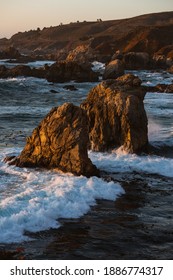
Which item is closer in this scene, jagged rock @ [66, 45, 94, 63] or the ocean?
the ocean

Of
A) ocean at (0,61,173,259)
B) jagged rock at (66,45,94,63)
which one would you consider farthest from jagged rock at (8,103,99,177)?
jagged rock at (66,45,94,63)

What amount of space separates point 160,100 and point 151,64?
45.3 m

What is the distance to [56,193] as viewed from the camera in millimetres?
17266

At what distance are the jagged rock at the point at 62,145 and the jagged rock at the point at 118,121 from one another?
13.3 ft

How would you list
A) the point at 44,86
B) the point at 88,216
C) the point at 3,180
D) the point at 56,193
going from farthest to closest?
the point at 44,86 < the point at 3,180 < the point at 56,193 < the point at 88,216

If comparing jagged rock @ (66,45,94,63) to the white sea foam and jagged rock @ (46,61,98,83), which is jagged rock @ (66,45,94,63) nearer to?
jagged rock @ (46,61,98,83)

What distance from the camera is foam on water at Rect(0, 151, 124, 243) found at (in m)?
14.5

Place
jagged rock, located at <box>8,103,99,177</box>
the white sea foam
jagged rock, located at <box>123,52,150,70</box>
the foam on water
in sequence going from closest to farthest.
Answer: the foam on water
jagged rock, located at <box>8,103,99,177</box>
the white sea foam
jagged rock, located at <box>123,52,150,70</box>

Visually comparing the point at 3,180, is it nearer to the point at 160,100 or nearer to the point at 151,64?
the point at 160,100

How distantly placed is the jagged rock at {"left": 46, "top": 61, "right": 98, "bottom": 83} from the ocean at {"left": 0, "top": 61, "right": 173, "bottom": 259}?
133 feet

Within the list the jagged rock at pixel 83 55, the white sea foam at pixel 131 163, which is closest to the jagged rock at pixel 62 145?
the white sea foam at pixel 131 163

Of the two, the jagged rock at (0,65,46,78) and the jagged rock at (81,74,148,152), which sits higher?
the jagged rock at (0,65,46,78)
